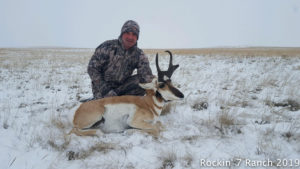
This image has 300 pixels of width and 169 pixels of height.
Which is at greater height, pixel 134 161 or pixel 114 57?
pixel 114 57

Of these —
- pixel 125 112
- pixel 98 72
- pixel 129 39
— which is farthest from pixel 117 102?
pixel 129 39

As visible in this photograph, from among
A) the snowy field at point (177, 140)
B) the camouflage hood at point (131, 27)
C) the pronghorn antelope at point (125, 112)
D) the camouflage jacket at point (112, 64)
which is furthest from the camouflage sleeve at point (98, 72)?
the pronghorn antelope at point (125, 112)

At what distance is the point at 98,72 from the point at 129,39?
1050 mm

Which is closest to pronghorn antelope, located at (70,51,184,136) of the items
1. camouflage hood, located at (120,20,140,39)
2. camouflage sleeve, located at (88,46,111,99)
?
camouflage sleeve, located at (88,46,111,99)

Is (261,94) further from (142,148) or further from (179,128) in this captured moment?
(142,148)

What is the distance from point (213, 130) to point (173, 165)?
3.64 ft

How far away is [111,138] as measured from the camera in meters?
3.06

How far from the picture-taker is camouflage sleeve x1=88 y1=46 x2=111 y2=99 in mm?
4461

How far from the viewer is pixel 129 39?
14.3 ft

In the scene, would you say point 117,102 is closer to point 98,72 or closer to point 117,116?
point 117,116

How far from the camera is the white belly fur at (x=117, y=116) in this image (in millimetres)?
3377

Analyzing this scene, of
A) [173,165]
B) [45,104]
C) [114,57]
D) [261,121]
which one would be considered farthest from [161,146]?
[45,104]

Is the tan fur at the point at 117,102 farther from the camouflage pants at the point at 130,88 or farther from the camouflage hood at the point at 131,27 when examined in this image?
the camouflage hood at the point at 131,27

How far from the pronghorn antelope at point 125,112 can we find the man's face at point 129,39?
4.12 ft
